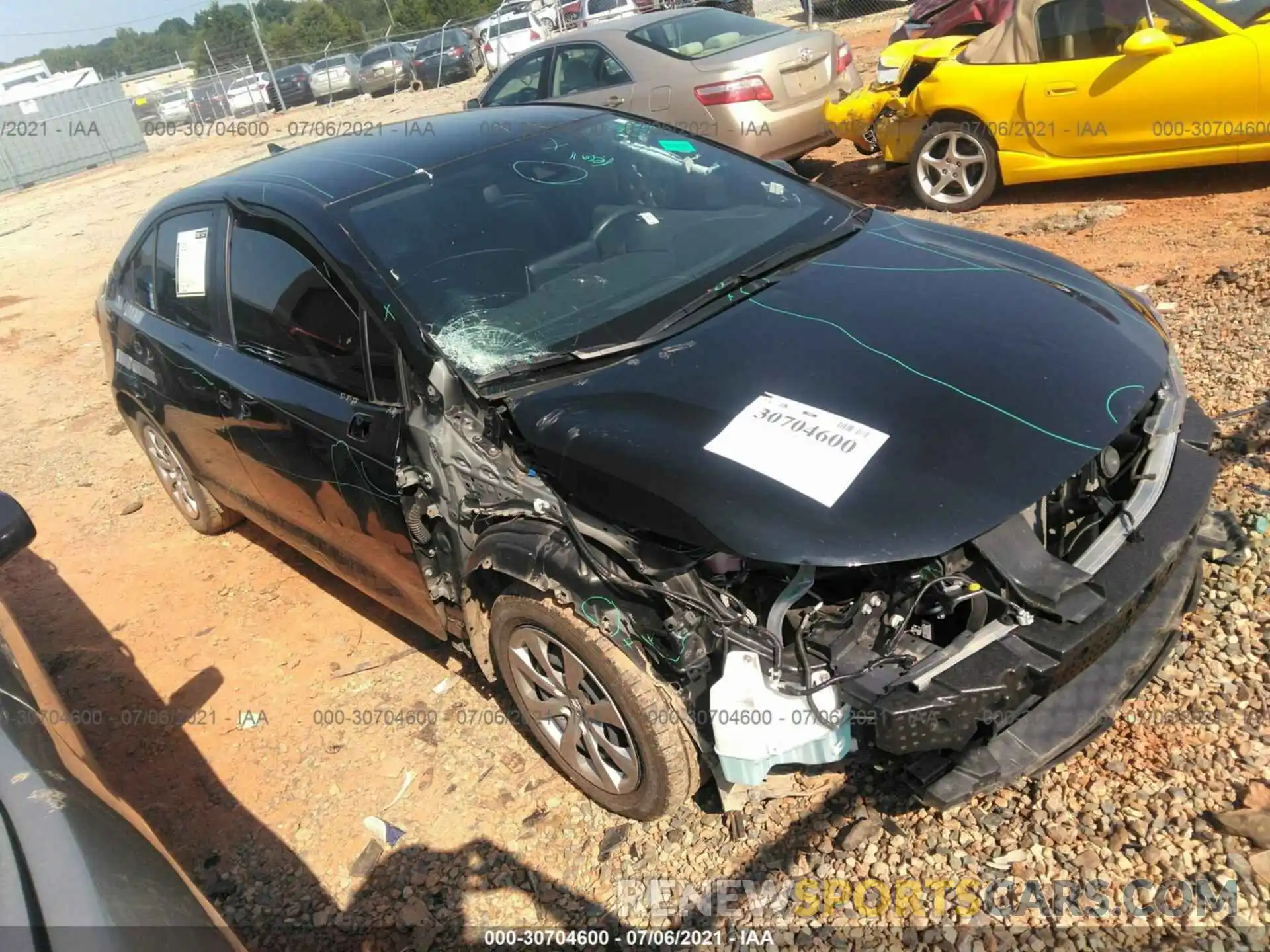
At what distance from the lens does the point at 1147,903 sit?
212 cm

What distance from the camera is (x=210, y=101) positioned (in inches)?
1200

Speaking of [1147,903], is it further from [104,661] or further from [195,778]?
[104,661]

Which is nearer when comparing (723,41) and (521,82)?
(723,41)

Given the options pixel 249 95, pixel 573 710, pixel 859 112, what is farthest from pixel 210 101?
pixel 573 710

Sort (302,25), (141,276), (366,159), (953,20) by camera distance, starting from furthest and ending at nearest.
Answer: (302,25), (953,20), (141,276), (366,159)

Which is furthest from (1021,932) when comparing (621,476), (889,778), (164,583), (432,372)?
(164,583)

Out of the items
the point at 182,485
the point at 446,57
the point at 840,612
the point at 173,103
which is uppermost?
the point at 173,103

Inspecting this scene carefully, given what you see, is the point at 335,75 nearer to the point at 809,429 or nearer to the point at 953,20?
the point at 953,20

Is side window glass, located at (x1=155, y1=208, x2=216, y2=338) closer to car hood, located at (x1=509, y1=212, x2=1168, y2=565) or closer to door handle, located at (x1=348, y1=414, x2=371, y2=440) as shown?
door handle, located at (x1=348, y1=414, x2=371, y2=440)

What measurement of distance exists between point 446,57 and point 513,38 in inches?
144

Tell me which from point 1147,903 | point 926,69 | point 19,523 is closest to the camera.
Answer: point 1147,903

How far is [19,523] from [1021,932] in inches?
112

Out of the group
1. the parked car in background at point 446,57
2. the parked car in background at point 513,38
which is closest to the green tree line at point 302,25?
the parked car in background at point 446,57

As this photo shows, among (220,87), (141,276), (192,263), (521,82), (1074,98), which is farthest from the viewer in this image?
(220,87)
